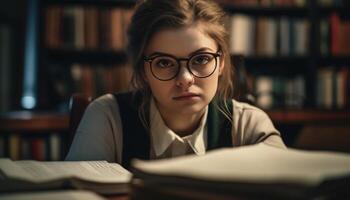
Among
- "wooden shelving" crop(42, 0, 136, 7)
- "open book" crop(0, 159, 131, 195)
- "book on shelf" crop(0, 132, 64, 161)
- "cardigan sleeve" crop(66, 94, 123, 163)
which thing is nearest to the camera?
"open book" crop(0, 159, 131, 195)

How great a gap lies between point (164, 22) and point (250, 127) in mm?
363

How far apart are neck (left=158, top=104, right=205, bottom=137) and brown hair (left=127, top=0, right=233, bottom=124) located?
78 mm

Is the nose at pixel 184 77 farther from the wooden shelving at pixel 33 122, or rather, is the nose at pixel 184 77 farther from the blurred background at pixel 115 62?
the wooden shelving at pixel 33 122

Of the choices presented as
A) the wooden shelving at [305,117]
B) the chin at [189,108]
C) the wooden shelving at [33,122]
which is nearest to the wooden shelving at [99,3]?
the wooden shelving at [33,122]

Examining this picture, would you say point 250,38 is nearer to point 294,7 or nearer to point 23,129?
point 294,7

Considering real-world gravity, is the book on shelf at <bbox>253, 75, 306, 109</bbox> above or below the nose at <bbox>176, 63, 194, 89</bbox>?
below

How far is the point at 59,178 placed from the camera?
704 mm

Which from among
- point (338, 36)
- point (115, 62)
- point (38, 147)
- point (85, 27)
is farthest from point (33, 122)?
point (338, 36)

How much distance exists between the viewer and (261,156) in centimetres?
59

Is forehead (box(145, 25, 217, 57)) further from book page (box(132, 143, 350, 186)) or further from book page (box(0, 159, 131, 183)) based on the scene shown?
book page (box(132, 143, 350, 186))

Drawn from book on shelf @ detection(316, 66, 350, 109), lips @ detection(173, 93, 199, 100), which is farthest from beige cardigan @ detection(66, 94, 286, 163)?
book on shelf @ detection(316, 66, 350, 109)

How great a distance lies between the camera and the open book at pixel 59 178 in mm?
687

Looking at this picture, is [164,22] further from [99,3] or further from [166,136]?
[99,3]

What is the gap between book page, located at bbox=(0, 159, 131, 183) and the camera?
2.34 ft
